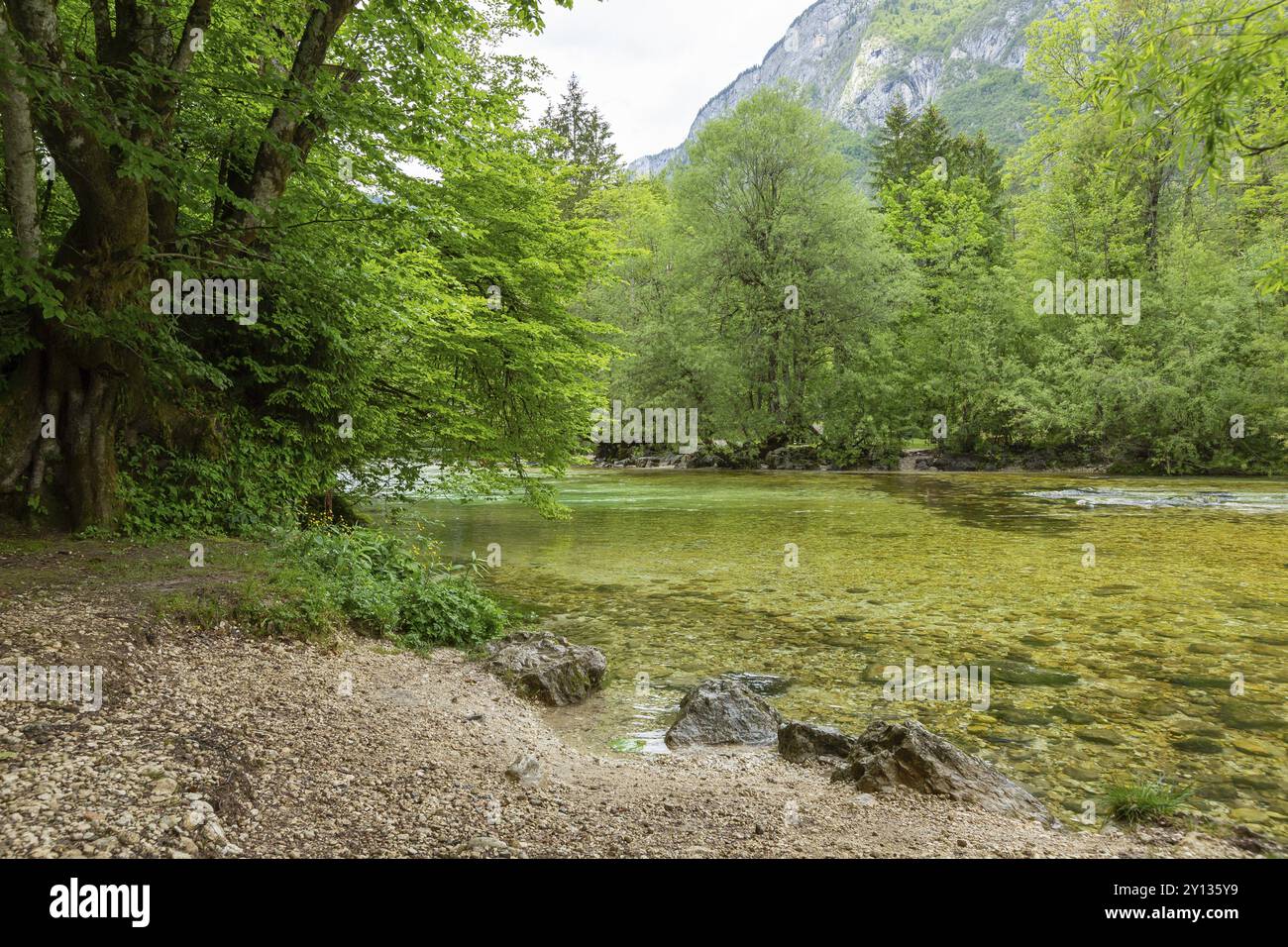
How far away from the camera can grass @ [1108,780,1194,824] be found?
462 centimetres

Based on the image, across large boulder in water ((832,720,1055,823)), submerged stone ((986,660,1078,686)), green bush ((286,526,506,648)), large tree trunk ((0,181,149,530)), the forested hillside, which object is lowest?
submerged stone ((986,660,1078,686))

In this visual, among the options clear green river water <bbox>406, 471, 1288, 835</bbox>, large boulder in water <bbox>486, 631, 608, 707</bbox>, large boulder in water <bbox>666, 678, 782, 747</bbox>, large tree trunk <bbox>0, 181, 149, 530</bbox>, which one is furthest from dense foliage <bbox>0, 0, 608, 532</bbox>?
large boulder in water <bbox>666, 678, 782, 747</bbox>

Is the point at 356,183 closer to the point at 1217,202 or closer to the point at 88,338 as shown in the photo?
the point at 88,338

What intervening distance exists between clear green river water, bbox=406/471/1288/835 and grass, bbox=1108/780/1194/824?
0.83 feet

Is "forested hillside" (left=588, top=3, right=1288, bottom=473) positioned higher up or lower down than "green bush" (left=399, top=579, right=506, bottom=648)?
higher up

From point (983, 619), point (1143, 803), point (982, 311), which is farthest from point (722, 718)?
point (982, 311)

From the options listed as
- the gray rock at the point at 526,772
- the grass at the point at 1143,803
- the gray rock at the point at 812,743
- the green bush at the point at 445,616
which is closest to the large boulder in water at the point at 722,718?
the gray rock at the point at 812,743

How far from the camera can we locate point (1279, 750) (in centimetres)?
575

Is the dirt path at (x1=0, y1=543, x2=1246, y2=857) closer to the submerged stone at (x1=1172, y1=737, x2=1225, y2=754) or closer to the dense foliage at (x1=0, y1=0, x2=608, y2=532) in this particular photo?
the submerged stone at (x1=1172, y1=737, x2=1225, y2=754)

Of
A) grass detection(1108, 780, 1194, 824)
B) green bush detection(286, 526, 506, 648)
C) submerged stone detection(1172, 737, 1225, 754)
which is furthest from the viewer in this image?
green bush detection(286, 526, 506, 648)

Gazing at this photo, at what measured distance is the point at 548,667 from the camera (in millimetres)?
7449
